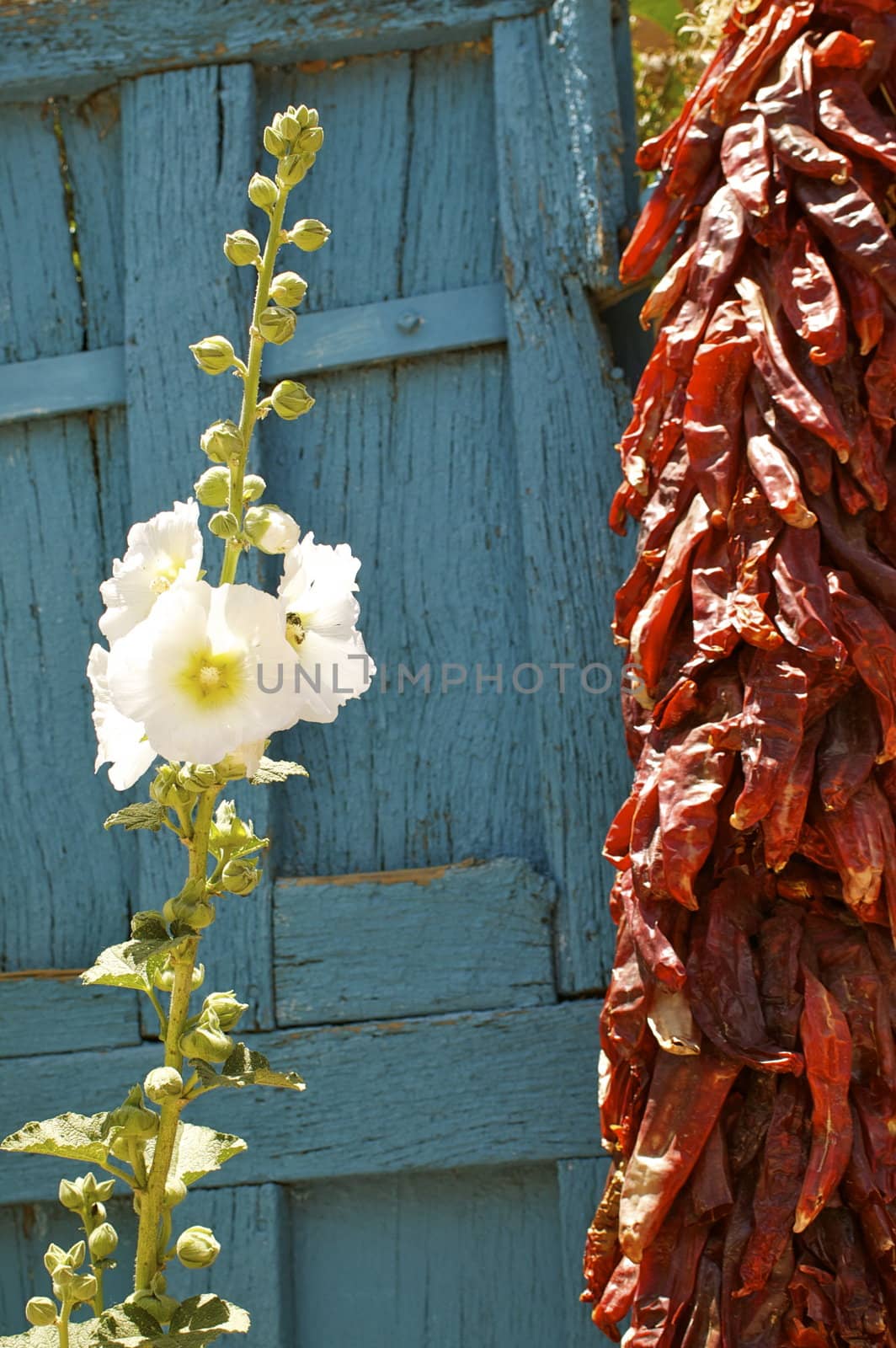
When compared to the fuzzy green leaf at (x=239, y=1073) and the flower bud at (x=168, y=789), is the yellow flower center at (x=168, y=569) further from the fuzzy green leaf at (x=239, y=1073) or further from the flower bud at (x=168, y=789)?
the fuzzy green leaf at (x=239, y=1073)

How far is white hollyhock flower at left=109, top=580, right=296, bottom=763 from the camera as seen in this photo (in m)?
0.94

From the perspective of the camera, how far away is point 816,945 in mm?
1418

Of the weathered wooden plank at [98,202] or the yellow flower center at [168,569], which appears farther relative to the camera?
the weathered wooden plank at [98,202]

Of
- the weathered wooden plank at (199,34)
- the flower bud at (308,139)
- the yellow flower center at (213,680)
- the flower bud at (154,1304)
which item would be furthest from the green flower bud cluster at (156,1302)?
the weathered wooden plank at (199,34)

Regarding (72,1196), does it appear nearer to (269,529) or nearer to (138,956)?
(138,956)

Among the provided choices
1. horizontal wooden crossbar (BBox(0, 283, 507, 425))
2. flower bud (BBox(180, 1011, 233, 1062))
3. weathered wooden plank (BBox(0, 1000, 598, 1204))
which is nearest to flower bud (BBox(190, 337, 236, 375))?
flower bud (BBox(180, 1011, 233, 1062))

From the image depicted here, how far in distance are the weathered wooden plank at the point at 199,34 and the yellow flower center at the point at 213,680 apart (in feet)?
4.83

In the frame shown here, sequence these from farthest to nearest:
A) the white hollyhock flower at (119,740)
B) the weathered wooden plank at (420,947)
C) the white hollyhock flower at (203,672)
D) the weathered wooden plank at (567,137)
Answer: the weathered wooden plank at (567,137)
the weathered wooden plank at (420,947)
the white hollyhock flower at (119,740)
the white hollyhock flower at (203,672)

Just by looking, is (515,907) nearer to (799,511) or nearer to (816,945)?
(816,945)

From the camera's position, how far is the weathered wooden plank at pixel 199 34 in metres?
2.05

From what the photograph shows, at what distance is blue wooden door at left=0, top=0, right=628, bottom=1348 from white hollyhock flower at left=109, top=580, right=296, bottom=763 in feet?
3.19

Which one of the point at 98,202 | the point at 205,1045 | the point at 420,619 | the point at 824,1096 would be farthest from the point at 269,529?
the point at 98,202

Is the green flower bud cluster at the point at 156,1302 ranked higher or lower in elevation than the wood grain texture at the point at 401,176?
lower

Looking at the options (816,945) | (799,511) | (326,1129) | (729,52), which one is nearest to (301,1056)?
(326,1129)
